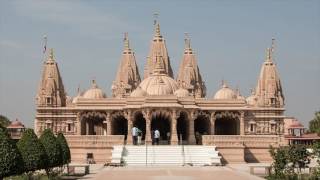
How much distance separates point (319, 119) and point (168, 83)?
35.8 meters

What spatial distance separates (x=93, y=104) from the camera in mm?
50062

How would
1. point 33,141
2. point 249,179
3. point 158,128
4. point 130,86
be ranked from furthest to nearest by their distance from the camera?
point 130,86, point 158,128, point 249,179, point 33,141

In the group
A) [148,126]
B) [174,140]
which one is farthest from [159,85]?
[174,140]

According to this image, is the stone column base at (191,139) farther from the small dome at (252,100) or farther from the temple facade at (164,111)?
the small dome at (252,100)

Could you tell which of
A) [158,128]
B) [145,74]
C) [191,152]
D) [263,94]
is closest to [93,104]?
[158,128]

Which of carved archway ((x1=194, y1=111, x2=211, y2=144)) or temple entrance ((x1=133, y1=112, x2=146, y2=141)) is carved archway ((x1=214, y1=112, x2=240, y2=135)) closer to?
carved archway ((x1=194, y1=111, x2=211, y2=144))

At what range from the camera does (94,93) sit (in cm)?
6081

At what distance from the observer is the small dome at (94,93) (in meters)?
60.6

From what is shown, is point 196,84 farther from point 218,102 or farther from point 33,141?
point 33,141

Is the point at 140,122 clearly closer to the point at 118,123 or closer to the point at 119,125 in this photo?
the point at 118,123

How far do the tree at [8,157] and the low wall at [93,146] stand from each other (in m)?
25.7

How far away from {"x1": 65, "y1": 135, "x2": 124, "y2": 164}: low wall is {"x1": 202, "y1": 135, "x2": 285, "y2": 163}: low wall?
641cm

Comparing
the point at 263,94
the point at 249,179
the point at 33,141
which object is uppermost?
the point at 263,94

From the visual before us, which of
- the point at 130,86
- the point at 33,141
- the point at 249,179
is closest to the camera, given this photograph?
the point at 33,141
